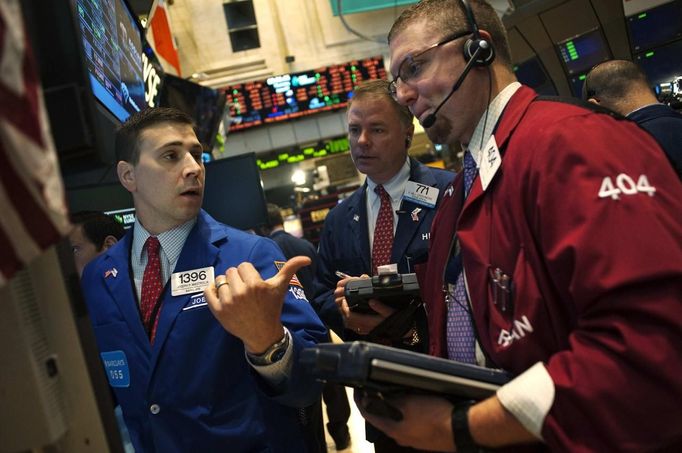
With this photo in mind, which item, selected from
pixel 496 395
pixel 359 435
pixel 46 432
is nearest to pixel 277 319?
pixel 496 395

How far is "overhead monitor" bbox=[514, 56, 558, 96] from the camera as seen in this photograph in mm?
6520

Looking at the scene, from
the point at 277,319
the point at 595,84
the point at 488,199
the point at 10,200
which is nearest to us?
the point at 10,200

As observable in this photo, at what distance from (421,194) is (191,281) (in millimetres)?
1227

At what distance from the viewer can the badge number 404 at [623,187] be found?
89 centimetres

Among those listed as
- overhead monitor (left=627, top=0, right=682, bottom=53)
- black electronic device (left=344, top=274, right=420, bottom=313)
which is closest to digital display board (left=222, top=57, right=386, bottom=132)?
overhead monitor (left=627, top=0, right=682, bottom=53)

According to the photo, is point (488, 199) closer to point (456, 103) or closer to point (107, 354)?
point (456, 103)

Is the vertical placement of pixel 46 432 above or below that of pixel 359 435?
above

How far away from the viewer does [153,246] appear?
1.77 metres

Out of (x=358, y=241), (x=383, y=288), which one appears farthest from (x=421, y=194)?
(x=383, y=288)

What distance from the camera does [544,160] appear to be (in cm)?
99

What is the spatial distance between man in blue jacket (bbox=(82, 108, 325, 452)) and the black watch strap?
496 mm

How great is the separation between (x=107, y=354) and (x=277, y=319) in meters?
0.63

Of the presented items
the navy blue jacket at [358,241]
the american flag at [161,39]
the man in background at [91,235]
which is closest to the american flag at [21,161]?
the navy blue jacket at [358,241]

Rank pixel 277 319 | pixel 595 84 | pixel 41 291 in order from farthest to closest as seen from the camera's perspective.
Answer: pixel 595 84 < pixel 277 319 < pixel 41 291
